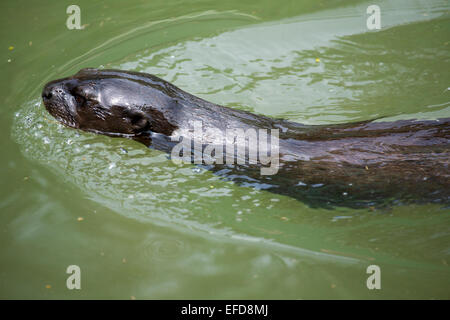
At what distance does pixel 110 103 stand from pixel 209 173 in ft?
3.53

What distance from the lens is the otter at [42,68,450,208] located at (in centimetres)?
371

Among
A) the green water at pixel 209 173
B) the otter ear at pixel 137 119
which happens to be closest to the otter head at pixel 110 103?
the otter ear at pixel 137 119

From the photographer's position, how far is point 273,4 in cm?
661

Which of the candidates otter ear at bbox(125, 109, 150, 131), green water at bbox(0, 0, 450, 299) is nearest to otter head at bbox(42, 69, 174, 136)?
otter ear at bbox(125, 109, 150, 131)

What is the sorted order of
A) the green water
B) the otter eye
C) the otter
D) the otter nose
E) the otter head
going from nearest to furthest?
the green water → the otter → the otter head → the otter eye → the otter nose

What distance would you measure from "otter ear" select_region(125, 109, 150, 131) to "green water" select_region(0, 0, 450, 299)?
0.39 metres

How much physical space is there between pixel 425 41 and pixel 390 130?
244 centimetres

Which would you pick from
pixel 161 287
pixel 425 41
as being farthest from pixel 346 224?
pixel 425 41

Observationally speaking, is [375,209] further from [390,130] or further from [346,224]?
[390,130]

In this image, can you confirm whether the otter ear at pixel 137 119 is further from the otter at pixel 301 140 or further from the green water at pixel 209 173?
the green water at pixel 209 173

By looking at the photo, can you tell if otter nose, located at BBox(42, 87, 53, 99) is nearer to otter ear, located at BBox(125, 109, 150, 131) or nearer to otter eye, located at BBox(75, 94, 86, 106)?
otter eye, located at BBox(75, 94, 86, 106)

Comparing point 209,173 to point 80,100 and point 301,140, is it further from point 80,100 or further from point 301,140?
point 80,100

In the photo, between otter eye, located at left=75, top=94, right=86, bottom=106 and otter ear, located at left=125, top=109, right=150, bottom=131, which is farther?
otter eye, located at left=75, top=94, right=86, bottom=106

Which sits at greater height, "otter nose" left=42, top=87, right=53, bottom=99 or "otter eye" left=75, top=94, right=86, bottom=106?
"otter nose" left=42, top=87, right=53, bottom=99
